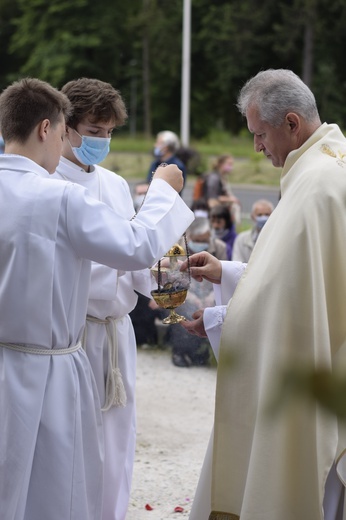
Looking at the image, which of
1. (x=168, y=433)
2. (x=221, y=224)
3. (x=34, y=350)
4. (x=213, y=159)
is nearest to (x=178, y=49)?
(x=213, y=159)

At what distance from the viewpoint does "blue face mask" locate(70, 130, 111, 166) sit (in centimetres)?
422

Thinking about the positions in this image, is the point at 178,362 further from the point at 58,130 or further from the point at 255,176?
the point at 255,176

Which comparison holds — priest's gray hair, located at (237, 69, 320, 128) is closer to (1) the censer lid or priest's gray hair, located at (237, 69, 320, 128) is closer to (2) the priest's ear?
(2) the priest's ear

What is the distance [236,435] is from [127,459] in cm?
130

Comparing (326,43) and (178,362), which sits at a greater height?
(326,43)

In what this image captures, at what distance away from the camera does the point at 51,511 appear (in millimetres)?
3443

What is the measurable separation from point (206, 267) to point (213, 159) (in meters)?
26.3

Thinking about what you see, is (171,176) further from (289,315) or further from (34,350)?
(34,350)

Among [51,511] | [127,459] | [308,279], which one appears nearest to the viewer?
[308,279]

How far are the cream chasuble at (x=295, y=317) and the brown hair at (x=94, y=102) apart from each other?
3.70ft

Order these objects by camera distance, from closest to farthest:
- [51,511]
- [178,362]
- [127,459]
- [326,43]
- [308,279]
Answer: [308,279] → [51,511] → [127,459] → [178,362] → [326,43]

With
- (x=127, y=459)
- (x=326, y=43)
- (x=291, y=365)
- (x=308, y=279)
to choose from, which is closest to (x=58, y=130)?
(x=308, y=279)

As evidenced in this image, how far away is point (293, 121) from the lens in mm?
3387

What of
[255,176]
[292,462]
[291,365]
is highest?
[291,365]
